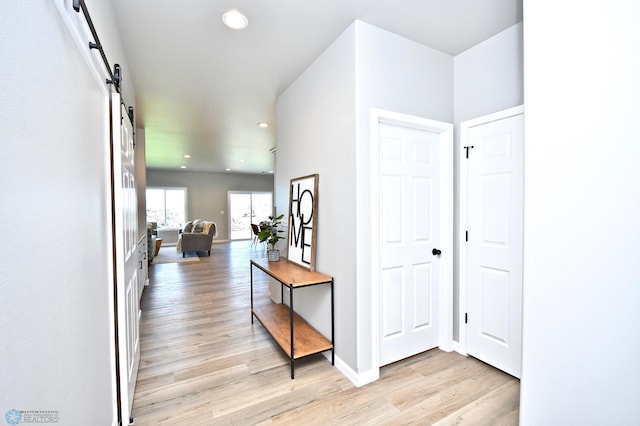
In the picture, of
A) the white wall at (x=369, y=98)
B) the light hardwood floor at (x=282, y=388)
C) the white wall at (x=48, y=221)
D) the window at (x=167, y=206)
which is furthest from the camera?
the window at (x=167, y=206)

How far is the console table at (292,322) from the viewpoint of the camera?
88.7 inches

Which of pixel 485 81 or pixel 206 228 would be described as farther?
pixel 206 228

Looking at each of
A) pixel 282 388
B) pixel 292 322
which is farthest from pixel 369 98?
pixel 282 388

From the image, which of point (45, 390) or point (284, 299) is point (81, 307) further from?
point (284, 299)

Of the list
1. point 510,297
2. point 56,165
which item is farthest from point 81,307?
point 510,297

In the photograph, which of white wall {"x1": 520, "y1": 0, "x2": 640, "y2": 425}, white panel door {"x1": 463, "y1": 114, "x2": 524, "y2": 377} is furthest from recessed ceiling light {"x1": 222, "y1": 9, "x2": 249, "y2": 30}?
white panel door {"x1": 463, "y1": 114, "x2": 524, "y2": 377}

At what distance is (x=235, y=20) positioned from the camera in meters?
2.06

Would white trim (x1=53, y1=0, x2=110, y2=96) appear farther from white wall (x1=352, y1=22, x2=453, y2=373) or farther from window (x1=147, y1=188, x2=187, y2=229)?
window (x1=147, y1=188, x2=187, y2=229)

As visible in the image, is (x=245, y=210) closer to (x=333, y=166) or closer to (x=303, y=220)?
(x=303, y=220)

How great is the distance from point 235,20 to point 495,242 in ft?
8.64

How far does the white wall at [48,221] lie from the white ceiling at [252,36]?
3.70 feet

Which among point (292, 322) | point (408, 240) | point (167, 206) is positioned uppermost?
point (167, 206)

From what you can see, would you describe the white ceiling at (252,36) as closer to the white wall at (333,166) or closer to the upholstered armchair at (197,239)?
the white wall at (333,166)

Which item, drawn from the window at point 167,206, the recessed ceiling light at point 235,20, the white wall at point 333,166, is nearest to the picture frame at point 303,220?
the white wall at point 333,166
